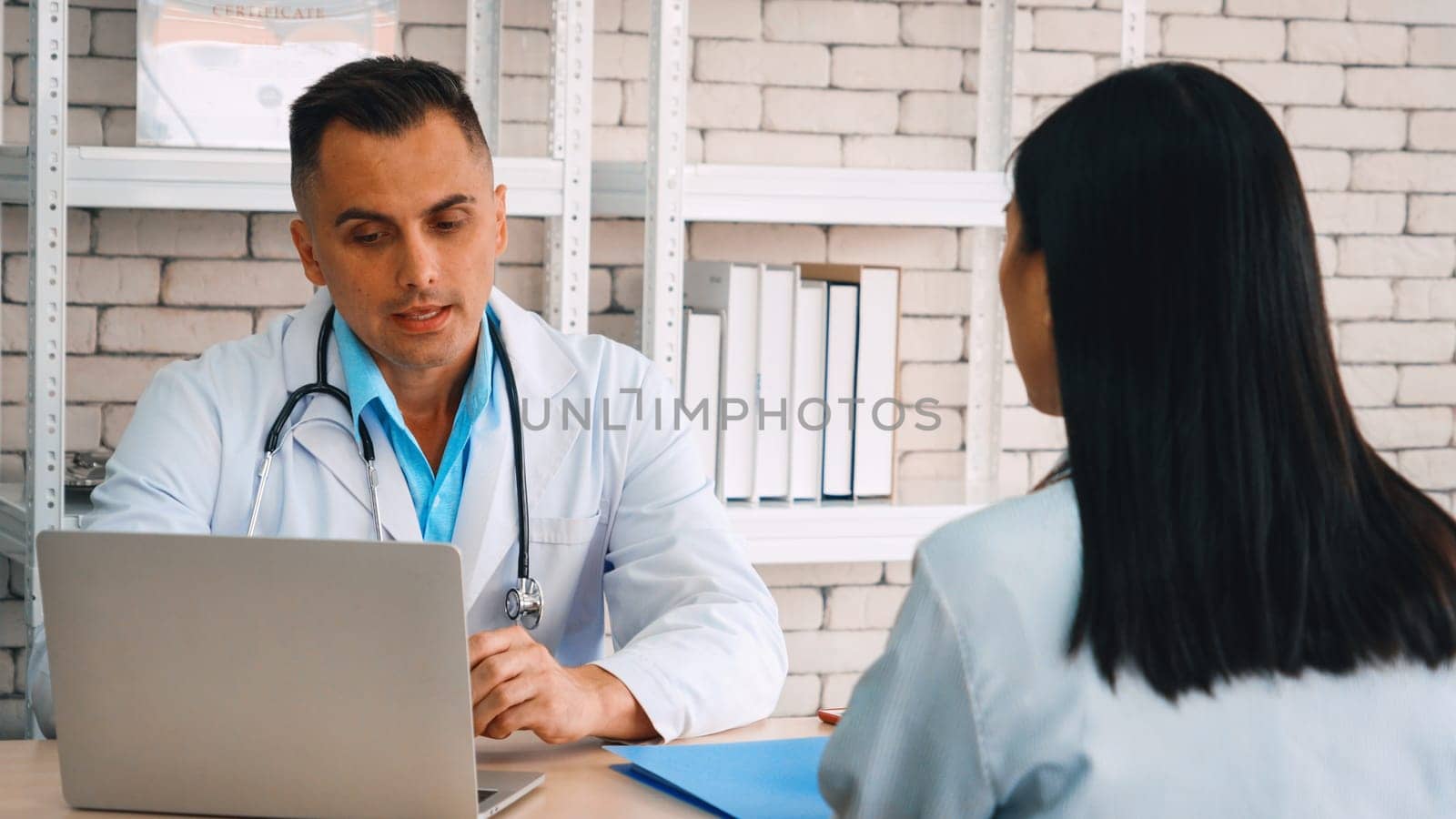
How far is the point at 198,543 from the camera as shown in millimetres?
975

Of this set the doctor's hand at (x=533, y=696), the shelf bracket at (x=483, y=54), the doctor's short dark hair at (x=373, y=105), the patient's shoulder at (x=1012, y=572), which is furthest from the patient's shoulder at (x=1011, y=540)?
the shelf bracket at (x=483, y=54)

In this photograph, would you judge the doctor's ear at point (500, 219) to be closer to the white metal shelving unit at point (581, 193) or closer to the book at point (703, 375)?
the white metal shelving unit at point (581, 193)

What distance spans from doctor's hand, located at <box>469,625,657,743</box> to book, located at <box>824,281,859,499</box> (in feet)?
3.41

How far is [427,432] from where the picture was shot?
5.46 ft

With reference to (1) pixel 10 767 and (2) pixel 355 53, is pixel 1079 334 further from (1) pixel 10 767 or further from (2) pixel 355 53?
(2) pixel 355 53

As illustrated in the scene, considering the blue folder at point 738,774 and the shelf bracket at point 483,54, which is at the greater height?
the shelf bracket at point 483,54

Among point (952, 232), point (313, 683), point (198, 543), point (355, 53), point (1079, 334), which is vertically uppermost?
point (355, 53)

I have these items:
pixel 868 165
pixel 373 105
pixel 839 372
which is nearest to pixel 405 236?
pixel 373 105

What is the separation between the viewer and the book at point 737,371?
220 cm

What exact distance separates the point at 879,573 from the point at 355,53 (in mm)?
1374

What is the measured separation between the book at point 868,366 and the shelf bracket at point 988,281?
0.23m

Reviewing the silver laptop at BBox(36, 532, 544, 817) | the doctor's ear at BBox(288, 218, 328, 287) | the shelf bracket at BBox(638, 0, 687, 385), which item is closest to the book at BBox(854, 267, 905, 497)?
the shelf bracket at BBox(638, 0, 687, 385)

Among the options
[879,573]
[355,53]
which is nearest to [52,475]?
[355,53]

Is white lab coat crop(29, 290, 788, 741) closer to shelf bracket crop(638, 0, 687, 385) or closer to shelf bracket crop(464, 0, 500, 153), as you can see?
shelf bracket crop(638, 0, 687, 385)
